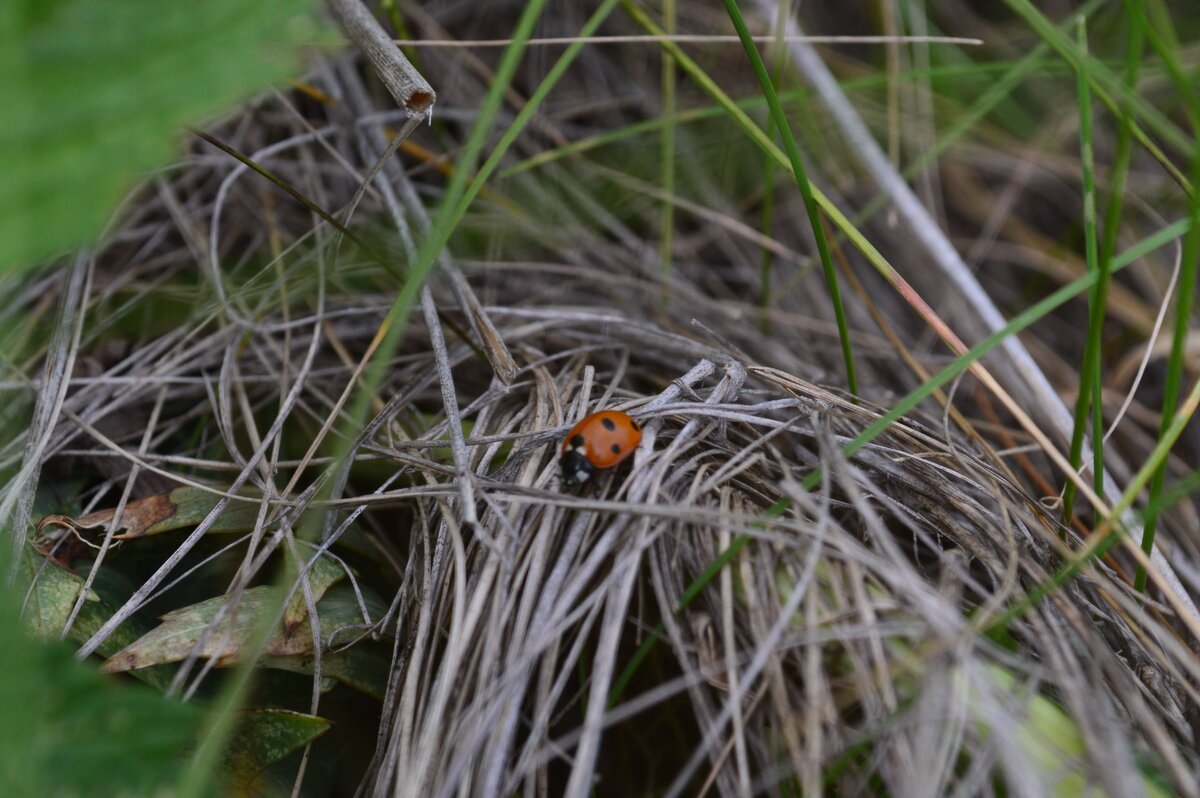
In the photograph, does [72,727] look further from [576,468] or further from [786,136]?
[786,136]

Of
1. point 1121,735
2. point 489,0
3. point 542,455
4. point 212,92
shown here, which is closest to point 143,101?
point 212,92

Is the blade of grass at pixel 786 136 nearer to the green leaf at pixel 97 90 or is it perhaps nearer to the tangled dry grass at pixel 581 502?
the tangled dry grass at pixel 581 502

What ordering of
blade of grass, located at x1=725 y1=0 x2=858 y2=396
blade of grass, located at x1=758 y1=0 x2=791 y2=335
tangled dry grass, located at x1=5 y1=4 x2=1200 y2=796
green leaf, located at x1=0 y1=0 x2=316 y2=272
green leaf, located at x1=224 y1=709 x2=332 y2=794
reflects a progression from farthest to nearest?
blade of grass, located at x1=758 y1=0 x2=791 y2=335 < blade of grass, located at x1=725 y1=0 x2=858 y2=396 < green leaf, located at x1=224 y1=709 x2=332 y2=794 < tangled dry grass, located at x1=5 y1=4 x2=1200 y2=796 < green leaf, located at x1=0 y1=0 x2=316 y2=272

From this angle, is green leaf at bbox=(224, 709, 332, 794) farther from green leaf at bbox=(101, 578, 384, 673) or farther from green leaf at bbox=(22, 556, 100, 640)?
green leaf at bbox=(22, 556, 100, 640)

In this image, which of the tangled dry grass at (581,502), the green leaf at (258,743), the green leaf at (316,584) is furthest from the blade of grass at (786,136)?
the green leaf at (258,743)

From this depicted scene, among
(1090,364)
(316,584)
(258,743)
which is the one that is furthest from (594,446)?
(1090,364)

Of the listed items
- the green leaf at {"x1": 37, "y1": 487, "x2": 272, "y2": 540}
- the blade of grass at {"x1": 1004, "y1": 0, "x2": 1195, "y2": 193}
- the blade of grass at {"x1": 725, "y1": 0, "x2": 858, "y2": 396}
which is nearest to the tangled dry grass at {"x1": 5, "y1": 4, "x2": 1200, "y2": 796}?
the green leaf at {"x1": 37, "y1": 487, "x2": 272, "y2": 540}
